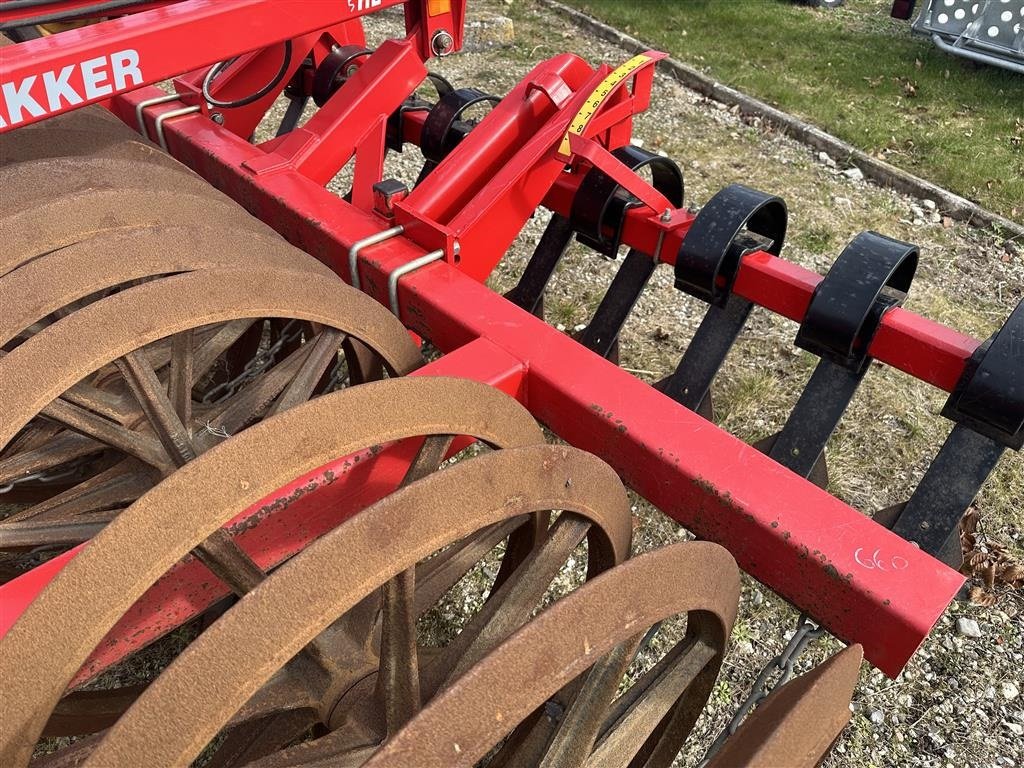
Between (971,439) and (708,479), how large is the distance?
30.9 inches

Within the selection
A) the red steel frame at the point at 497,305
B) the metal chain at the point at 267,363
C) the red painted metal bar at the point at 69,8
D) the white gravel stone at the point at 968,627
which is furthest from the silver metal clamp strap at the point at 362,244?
the white gravel stone at the point at 968,627

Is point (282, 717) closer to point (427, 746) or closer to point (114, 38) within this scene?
point (427, 746)

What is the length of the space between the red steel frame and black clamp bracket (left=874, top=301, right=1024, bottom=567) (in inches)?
2.5

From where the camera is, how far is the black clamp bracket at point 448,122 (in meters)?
2.77

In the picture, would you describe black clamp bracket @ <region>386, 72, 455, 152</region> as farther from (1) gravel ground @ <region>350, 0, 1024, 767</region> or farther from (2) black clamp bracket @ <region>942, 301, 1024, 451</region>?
(2) black clamp bracket @ <region>942, 301, 1024, 451</region>

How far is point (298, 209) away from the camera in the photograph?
2.19 m

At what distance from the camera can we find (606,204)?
7.66 feet

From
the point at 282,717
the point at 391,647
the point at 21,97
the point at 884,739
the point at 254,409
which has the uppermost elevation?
the point at 21,97

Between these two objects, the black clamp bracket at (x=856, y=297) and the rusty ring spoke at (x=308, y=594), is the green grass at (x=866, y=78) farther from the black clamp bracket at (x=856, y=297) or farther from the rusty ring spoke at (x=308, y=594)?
the rusty ring spoke at (x=308, y=594)

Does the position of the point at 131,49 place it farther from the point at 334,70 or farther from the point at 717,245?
the point at 717,245

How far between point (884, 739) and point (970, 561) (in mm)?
737

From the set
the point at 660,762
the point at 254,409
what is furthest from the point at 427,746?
the point at 254,409

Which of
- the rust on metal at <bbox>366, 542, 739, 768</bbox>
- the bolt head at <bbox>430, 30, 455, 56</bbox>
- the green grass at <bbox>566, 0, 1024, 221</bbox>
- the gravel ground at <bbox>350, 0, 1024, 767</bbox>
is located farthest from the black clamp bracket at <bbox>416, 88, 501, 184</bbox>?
the green grass at <bbox>566, 0, 1024, 221</bbox>

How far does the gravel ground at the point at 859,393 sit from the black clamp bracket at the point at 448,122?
1013 millimetres
